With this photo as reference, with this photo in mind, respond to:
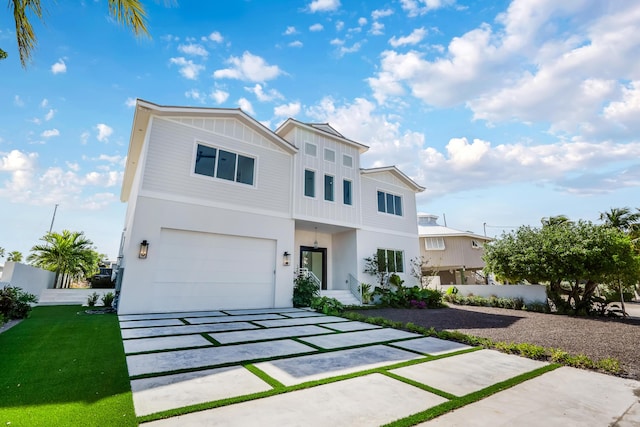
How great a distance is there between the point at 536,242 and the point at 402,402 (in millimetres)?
10398

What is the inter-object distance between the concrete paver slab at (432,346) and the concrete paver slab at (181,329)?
3277mm

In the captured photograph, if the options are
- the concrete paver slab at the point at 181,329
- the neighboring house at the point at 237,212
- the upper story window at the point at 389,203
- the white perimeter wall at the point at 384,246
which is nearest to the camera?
the concrete paver slab at the point at 181,329

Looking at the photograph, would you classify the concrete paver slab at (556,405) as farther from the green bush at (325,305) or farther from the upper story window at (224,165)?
the upper story window at (224,165)

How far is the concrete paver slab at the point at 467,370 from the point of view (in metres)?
3.01

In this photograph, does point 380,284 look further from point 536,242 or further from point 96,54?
point 96,54

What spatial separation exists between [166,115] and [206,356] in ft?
25.5

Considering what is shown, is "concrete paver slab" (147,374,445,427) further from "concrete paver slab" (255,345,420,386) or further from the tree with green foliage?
the tree with green foliage

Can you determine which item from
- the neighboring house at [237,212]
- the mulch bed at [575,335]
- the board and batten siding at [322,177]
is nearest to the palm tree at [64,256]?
the neighboring house at [237,212]

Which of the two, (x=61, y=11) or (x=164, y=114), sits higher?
(x=164, y=114)

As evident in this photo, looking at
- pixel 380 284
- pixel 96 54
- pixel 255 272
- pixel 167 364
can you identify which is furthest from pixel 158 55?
pixel 380 284

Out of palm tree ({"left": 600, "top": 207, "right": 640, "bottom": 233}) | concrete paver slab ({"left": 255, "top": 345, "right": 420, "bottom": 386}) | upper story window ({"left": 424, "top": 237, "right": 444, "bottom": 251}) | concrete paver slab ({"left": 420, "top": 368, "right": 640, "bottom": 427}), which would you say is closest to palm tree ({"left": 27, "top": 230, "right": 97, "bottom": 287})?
concrete paver slab ({"left": 255, "top": 345, "right": 420, "bottom": 386})

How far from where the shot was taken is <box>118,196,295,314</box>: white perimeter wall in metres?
7.82

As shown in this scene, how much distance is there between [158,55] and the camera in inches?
319

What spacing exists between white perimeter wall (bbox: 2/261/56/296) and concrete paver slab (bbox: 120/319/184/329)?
184 inches
